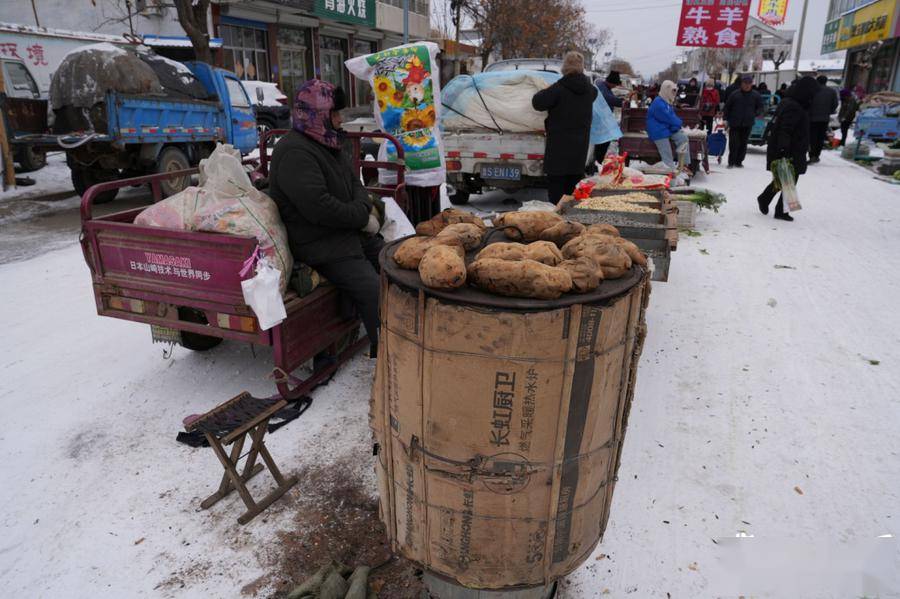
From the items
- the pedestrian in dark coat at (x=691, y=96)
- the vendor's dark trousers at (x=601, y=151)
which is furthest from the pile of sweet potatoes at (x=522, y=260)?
the pedestrian in dark coat at (x=691, y=96)

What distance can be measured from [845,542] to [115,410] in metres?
4.20

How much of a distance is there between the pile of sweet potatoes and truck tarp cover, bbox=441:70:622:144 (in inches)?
235

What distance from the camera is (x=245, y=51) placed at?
21.5 metres

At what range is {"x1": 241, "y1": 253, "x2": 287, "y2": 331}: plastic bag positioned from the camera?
129 inches

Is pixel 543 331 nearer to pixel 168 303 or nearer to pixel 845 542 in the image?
pixel 845 542

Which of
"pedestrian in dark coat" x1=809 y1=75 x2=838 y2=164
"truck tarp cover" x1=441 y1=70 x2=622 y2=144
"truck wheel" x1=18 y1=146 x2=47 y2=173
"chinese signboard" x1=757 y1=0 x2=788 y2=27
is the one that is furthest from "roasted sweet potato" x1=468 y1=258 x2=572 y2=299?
"chinese signboard" x1=757 y1=0 x2=788 y2=27

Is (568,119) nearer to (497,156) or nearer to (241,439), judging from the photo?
(497,156)

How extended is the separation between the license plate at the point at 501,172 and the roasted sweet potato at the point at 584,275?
6400mm

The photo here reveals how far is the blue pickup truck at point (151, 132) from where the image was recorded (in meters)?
A: 9.08

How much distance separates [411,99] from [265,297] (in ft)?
10.8

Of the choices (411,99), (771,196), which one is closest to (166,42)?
(411,99)

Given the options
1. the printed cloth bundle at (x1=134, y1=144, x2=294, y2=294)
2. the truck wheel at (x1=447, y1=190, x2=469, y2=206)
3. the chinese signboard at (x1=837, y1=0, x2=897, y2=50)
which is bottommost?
the truck wheel at (x1=447, y1=190, x2=469, y2=206)

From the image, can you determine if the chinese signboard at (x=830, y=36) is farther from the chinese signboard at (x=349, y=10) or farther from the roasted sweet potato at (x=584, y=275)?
the roasted sweet potato at (x=584, y=275)

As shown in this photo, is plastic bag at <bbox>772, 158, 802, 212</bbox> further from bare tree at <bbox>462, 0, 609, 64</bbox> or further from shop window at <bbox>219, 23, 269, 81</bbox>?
bare tree at <bbox>462, 0, 609, 64</bbox>
